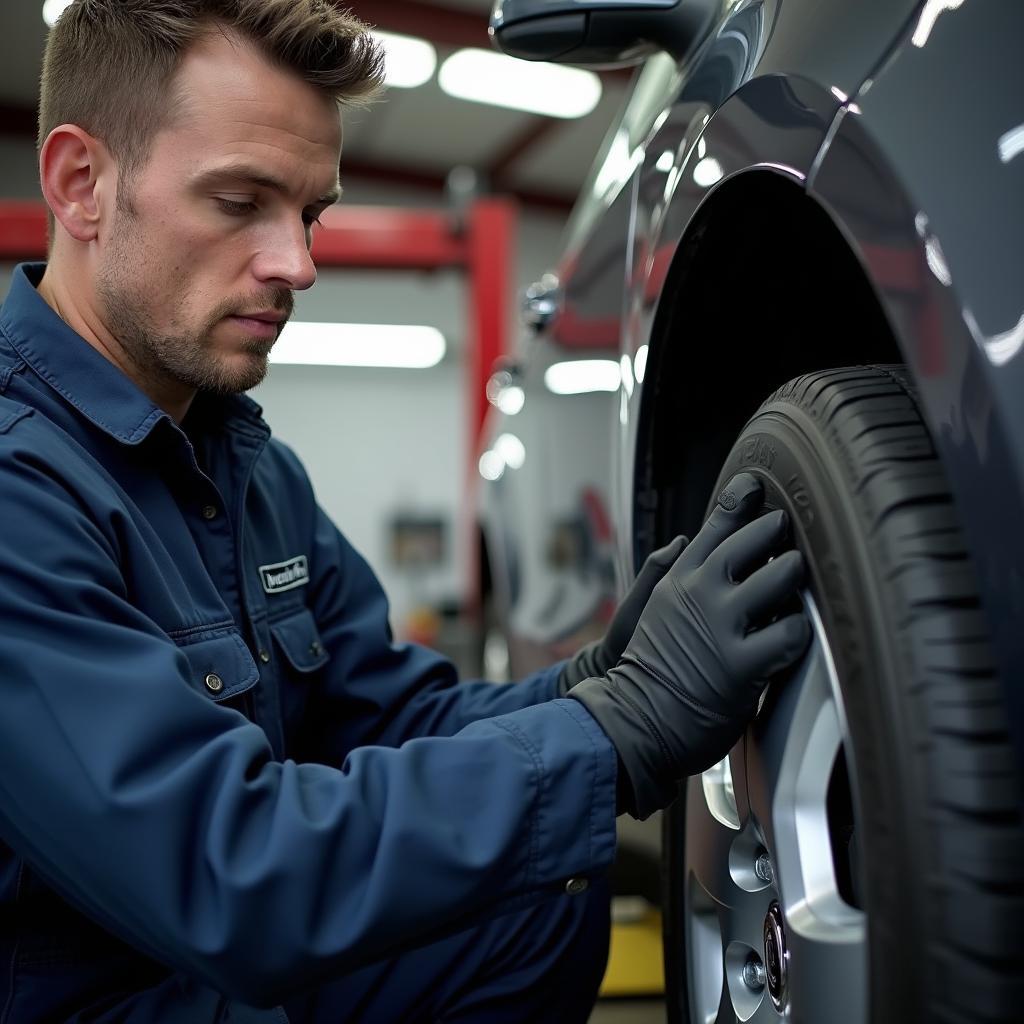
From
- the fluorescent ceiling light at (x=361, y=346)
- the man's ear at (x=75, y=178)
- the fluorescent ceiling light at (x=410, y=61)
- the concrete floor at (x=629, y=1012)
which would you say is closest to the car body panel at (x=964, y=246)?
the man's ear at (x=75, y=178)

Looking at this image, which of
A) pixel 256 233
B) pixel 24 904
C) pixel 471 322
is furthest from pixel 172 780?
pixel 471 322

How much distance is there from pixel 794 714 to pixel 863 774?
11cm

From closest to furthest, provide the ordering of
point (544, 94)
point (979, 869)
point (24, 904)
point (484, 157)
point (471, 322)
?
point (979, 869) → point (24, 904) → point (471, 322) → point (544, 94) → point (484, 157)

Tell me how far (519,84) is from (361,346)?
10.1 ft

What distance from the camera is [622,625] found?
3.50 ft

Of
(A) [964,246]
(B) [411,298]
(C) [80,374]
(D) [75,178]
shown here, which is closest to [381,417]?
(B) [411,298]

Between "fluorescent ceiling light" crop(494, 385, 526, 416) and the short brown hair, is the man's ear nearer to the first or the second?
the short brown hair

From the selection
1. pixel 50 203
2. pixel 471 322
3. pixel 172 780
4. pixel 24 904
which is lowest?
pixel 24 904

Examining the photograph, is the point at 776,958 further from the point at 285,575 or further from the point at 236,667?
the point at 285,575

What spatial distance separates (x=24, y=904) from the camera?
0.90m

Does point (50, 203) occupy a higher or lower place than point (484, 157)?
lower

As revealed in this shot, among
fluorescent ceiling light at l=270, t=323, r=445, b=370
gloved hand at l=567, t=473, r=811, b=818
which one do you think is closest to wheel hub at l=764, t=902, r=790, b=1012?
gloved hand at l=567, t=473, r=811, b=818

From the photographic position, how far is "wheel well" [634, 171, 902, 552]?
2.97ft

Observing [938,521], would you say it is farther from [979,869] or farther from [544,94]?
[544,94]
